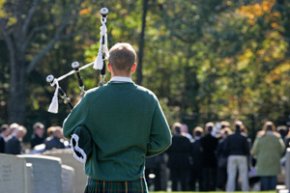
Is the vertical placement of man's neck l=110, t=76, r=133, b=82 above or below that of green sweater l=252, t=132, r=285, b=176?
above

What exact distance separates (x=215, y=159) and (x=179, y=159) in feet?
4.29

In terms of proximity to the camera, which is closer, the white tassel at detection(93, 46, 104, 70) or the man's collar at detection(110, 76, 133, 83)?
the man's collar at detection(110, 76, 133, 83)

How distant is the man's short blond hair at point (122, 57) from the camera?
6938 mm

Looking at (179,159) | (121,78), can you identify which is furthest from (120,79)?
(179,159)

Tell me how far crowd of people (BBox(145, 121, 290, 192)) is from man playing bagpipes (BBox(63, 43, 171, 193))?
15437 mm

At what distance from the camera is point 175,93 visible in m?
40.8

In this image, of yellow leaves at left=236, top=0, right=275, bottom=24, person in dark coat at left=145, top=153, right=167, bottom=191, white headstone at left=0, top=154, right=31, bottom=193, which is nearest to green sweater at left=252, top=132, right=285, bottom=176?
person in dark coat at left=145, top=153, right=167, bottom=191

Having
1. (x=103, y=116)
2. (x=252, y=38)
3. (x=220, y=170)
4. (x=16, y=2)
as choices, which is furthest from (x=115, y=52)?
(x=252, y=38)

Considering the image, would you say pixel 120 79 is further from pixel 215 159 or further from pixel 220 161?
pixel 215 159

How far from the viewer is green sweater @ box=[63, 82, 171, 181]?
22.9 feet

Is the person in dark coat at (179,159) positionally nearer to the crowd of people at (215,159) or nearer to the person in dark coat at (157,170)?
the crowd of people at (215,159)

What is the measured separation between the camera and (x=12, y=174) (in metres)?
10.1

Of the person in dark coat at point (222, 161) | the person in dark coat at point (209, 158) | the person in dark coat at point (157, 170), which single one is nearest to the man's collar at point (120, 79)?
the person in dark coat at point (222, 161)

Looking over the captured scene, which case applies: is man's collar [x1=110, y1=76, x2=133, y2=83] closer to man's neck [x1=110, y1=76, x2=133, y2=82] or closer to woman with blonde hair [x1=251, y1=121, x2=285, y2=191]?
man's neck [x1=110, y1=76, x2=133, y2=82]
